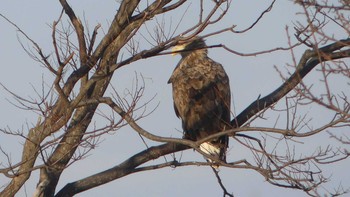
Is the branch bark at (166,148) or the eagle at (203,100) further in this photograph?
the eagle at (203,100)

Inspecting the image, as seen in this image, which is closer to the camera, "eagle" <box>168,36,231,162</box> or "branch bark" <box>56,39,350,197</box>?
"branch bark" <box>56,39,350,197</box>

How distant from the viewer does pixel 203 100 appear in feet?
33.2

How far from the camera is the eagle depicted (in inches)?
387

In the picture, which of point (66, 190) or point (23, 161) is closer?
point (23, 161)

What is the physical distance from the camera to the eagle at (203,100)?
9834 millimetres

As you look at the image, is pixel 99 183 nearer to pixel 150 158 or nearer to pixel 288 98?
pixel 150 158

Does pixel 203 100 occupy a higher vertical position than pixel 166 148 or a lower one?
higher

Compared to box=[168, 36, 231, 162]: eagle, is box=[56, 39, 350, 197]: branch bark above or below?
below

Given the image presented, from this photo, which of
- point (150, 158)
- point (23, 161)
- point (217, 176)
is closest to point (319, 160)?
point (217, 176)

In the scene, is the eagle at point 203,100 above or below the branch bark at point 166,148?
above

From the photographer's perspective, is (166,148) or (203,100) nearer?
(166,148)

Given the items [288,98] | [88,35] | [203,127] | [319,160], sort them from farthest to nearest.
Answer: [203,127], [88,35], [319,160], [288,98]

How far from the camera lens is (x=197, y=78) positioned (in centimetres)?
1039

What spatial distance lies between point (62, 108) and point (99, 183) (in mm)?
1364
